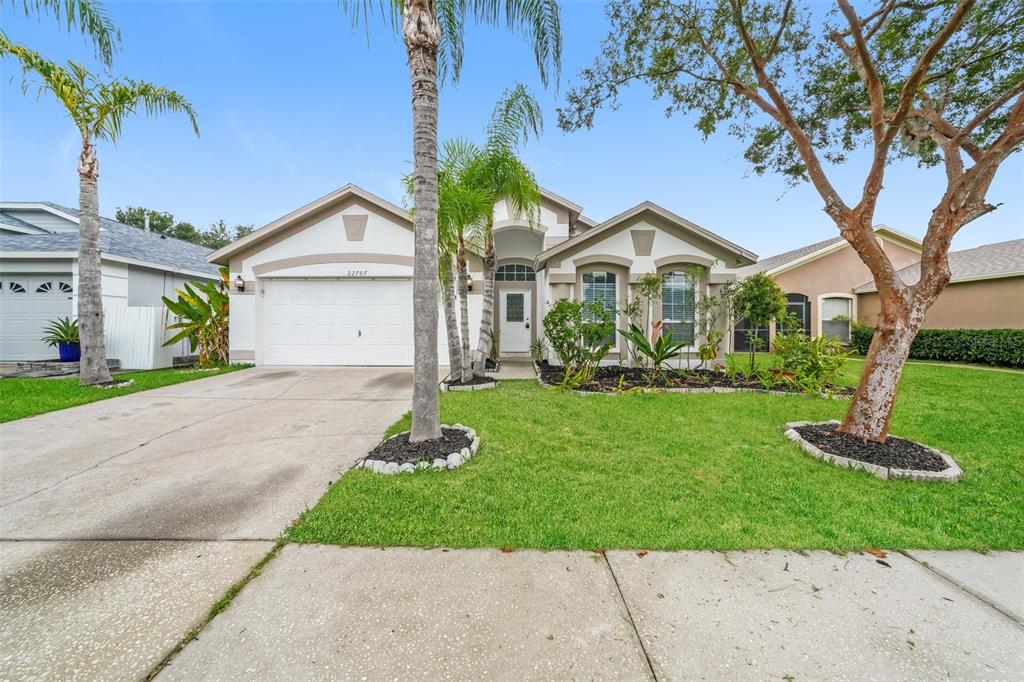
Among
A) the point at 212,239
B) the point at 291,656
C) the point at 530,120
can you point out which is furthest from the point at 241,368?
the point at 212,239

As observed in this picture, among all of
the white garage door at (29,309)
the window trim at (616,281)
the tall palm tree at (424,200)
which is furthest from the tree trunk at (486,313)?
the white garage door at (29,309)

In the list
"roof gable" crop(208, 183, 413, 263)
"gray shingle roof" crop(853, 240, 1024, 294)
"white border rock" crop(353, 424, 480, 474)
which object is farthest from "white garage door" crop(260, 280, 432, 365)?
"gray shingle roof" crop(853, 240, 1024, 294)

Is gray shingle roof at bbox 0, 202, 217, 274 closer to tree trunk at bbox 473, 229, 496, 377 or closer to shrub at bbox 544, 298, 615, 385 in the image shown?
tree trunk at bbox 473, 229, 496, 377

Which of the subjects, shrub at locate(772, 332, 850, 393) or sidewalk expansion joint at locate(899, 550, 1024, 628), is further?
shrub at locate(772, 332, 850, 393)

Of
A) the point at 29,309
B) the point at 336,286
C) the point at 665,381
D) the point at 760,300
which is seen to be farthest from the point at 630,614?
the point at 29,309

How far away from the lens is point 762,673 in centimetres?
173

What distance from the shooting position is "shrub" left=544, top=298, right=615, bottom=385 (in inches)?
316

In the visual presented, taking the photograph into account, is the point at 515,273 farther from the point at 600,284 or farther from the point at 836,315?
the point at 836,315

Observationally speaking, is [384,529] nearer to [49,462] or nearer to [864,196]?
[49,462]

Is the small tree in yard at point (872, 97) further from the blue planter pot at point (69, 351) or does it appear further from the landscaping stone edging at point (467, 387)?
the blue planter pot at point (69, 351)

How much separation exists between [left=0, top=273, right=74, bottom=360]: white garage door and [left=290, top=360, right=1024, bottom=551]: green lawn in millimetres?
13748

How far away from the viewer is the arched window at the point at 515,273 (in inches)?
527

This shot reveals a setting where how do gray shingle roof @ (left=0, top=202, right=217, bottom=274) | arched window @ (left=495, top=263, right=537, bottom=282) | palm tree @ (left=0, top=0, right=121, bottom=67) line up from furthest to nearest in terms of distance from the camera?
1. arched window @ (left=495, top=263, right=537, bottom=282)
2. gray shingle roof @ (left=0, top=202, right=217, bottom=274)
3. palm tree @ (left=0, top=0, right=121, bottom=67)

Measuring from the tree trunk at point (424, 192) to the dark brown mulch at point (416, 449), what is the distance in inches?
5.1
